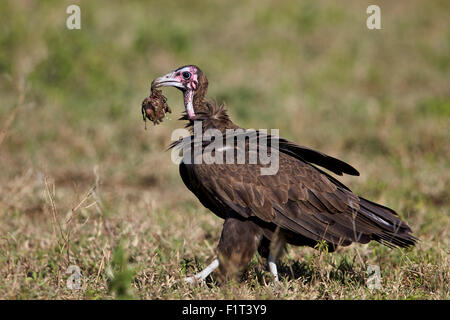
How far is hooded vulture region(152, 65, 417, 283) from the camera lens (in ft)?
12.4

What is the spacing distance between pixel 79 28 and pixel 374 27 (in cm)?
569

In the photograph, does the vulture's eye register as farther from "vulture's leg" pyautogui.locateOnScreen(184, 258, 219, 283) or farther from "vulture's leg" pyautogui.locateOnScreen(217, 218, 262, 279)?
"vulture's leg" pyautogui.locateOnScreen(184, 258, 219, 283)

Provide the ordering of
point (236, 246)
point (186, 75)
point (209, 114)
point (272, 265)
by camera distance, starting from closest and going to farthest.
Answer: point (236, 246) < point (272, 265) < point (209, 114) < point (186, 75)

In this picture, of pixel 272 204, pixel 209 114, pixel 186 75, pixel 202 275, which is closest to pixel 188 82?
pixel 186 75

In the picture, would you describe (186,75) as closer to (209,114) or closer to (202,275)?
(209,114)

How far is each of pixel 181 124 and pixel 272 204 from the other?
3970 millimetres

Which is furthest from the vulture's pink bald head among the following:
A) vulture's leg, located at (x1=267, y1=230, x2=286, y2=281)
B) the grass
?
vulture's leg, located at (x1=267, y1=230, x2=286, y2=281)

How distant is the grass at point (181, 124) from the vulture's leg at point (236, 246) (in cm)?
12

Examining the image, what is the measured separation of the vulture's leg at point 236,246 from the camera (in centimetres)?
374

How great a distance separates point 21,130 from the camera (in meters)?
7.20

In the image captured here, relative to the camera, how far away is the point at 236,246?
3748 millimetres

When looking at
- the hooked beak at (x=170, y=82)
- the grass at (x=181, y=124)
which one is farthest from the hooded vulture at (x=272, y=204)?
the hooked beak at (x=170, y=82)
